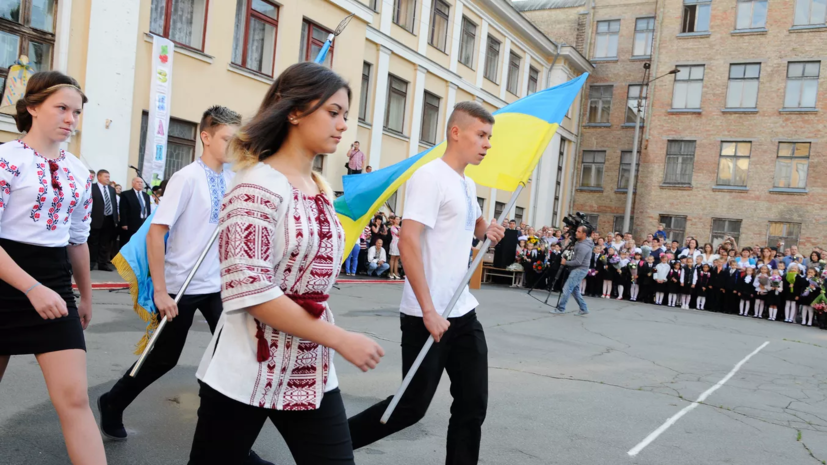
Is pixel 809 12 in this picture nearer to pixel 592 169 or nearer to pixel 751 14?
pixel 751 14

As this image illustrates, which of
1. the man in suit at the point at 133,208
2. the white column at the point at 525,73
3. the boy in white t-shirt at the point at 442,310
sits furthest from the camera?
the white column at the point at 525,73

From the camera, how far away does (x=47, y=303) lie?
2.65m

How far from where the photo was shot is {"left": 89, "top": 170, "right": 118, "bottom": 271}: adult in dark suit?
1201 centimetres

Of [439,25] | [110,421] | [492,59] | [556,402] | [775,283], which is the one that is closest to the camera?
[110,421]

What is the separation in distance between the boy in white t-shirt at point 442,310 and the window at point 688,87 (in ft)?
110

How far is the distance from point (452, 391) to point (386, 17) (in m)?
20.7

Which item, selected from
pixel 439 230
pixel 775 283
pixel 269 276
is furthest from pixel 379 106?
pixel 269 276

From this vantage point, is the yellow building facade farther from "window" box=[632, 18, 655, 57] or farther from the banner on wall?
"window" box=[632, 18, 655, 57]

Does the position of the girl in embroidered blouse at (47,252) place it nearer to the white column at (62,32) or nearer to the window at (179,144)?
the white column at (62,32)

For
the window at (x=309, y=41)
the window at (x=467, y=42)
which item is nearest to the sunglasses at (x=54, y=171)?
the window at (x=309, y=41)

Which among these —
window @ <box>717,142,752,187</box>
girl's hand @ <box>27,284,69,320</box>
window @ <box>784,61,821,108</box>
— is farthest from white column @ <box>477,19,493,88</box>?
girl's hand @ <box>27,284,69,320</box>

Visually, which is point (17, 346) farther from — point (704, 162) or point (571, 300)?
point (704, 162)

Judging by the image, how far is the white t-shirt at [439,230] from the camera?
3.53 meters

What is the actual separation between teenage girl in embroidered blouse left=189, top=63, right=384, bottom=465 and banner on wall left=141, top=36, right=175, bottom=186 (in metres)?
12.9
